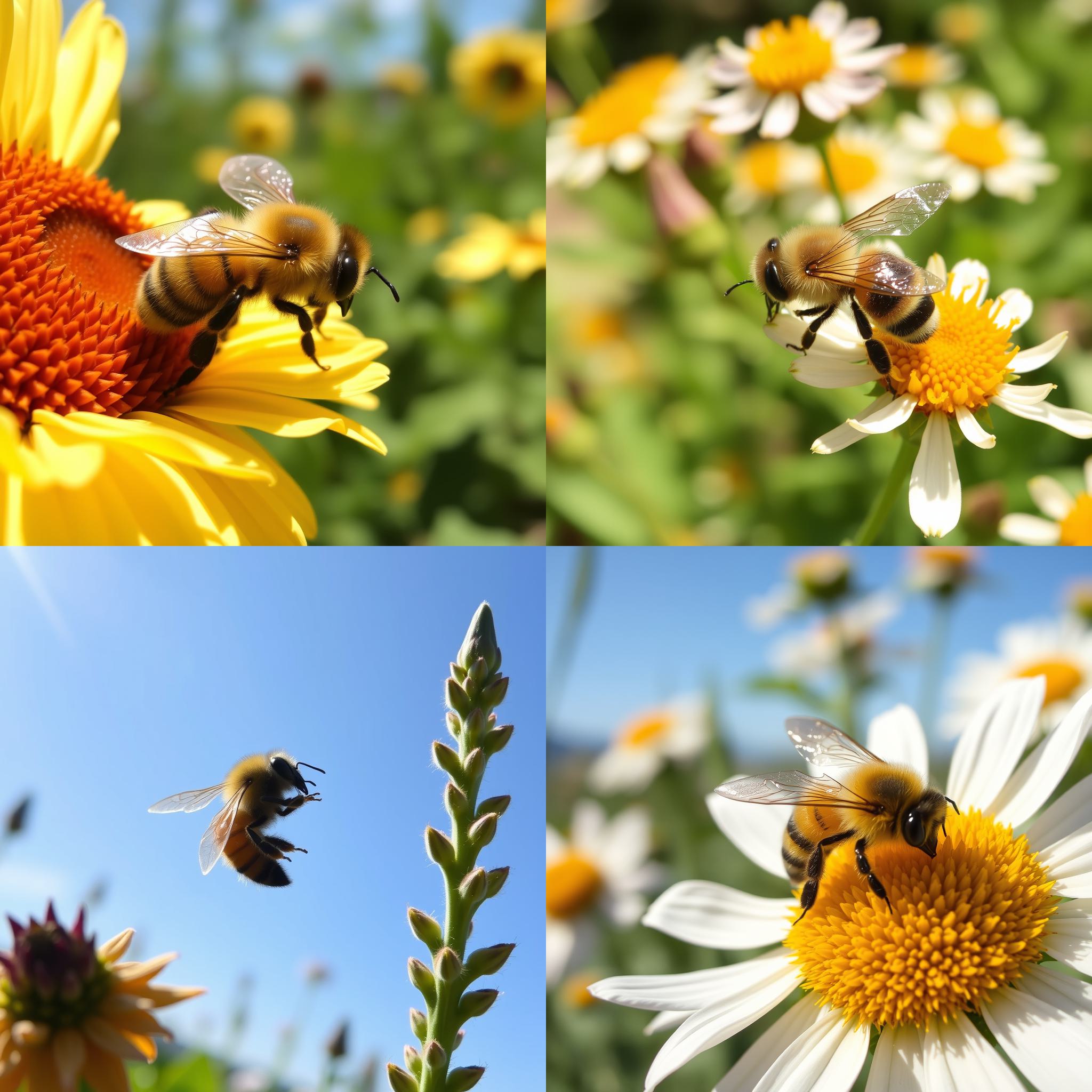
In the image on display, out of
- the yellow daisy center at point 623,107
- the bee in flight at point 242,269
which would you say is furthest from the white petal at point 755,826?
the yellow daisy center at point 623,107

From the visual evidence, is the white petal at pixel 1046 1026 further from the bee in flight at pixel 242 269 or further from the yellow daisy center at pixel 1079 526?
the bee in flight at pixel 242 269

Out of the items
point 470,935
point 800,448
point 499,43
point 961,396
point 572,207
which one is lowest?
point 470,935

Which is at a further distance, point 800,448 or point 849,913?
point 800,448

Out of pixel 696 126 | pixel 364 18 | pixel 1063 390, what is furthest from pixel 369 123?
pixel 1063 390

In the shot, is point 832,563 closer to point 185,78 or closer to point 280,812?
point 280,812

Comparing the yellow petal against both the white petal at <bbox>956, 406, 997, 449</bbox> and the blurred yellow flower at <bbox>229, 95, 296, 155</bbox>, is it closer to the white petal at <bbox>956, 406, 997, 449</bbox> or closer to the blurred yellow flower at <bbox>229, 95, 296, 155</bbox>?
the white petal at <bbox>956, 406, 997, 449</bbox>

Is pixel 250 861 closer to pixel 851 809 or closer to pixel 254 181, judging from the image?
pixel 851 809

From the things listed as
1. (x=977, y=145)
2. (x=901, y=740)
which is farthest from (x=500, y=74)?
(x=901, y=740)
